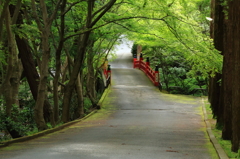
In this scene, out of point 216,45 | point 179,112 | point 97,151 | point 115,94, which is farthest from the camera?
point 115,94

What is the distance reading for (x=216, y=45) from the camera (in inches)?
667

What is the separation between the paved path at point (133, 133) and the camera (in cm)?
956

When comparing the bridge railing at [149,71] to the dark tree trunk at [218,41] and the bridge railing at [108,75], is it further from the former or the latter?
the dark tree trunk at [218,41]

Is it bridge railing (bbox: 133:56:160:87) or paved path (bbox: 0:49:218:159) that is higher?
bridge railing (bbox: 133:56:160:87)

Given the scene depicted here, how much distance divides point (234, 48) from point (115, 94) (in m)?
21.0

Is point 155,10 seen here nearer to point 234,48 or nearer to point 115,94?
point 234,48

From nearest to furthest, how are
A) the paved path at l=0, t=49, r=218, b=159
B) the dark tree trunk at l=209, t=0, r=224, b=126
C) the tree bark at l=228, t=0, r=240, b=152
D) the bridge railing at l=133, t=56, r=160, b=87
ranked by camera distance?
the tree bark at l=228, t=0, r=240, b=152, the paved path at l=0, t=49, r=218, b=159, the dark tree trunk at l=209, t=0, r=224, b=126, the bridge railing at l=133, t=56, r=160, b=87

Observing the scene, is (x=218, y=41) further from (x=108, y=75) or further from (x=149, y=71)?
(x=149, y=71)

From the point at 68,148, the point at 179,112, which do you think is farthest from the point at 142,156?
the point at 179,112

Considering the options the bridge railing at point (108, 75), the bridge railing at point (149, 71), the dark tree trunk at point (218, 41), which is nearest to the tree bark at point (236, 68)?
the dark tree trunk at point (218, 41)

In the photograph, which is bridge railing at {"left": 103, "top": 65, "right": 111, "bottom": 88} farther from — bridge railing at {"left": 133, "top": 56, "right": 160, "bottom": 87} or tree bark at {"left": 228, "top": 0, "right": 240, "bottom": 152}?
tree bark at {"left": 228, "top": 0, "right": 240, "bottom": 152}

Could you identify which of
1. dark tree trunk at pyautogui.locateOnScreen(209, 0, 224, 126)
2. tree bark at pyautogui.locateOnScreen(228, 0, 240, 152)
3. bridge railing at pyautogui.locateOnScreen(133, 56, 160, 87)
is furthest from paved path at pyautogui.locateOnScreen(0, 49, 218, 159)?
bridge railing at pyautogui.locateOnScreen(133, 56, 160, 87)

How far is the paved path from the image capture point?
377 inches

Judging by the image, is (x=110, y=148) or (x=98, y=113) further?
(x=98, y=113)
